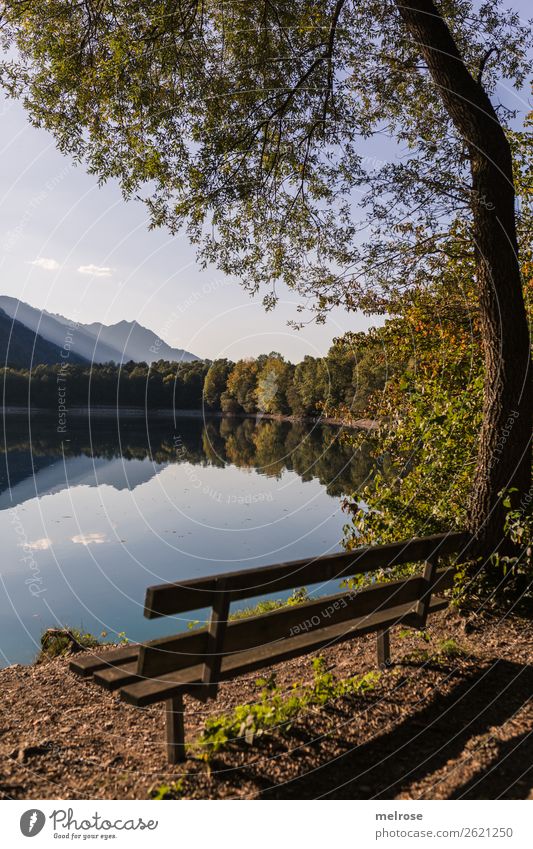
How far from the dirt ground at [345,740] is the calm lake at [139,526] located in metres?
5.84

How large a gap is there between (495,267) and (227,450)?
52.7 meters

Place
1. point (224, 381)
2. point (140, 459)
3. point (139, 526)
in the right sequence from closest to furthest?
point (139, 526) < point (224, 381) < point (140, 459)

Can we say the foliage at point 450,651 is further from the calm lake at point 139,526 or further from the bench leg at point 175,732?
the calm lake at point 139,526

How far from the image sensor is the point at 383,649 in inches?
239

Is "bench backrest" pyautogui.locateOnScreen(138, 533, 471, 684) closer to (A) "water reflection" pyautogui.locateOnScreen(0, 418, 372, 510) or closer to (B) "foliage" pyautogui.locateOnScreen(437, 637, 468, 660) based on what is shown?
(B) "foliage" pyautogui.locateOnScreen(437, 637, 468, 660)

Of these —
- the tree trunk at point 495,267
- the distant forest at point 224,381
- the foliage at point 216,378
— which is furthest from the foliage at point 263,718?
the foliage at point 216,378

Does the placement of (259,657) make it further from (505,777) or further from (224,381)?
(224,381)

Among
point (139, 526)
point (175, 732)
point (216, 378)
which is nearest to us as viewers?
point (175, 732)

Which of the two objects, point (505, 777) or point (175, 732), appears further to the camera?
point (175, 732)

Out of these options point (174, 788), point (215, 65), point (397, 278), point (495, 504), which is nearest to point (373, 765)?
point (174, 788)

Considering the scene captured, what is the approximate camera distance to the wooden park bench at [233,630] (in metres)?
4.30

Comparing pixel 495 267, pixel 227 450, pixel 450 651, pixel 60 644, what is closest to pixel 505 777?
pixel 450 651

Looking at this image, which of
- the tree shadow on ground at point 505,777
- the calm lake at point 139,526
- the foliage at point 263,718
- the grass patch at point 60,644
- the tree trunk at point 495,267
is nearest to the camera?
the tree shadow on ground at point 505,777

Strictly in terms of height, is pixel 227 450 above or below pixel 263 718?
above
